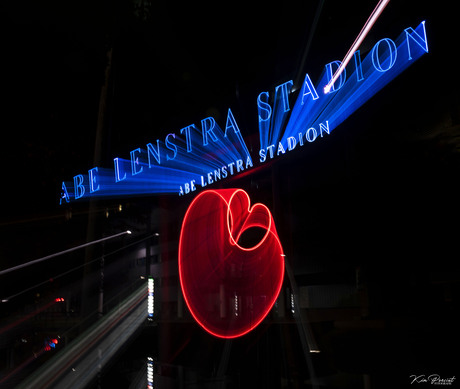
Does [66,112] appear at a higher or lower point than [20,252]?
higher

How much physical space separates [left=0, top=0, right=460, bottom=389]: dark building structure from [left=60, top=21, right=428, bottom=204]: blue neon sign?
397 mm

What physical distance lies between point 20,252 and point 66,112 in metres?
4.60

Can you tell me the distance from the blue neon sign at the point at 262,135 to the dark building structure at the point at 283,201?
0.40 m

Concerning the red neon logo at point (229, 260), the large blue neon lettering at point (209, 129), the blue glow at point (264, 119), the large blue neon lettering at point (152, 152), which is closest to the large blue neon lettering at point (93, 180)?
the large blue neon lettering at point (152, 152)

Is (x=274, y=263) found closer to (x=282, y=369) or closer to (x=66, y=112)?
(x=282, y=369)

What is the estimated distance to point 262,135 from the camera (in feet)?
30.1

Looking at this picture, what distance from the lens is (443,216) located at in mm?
9000

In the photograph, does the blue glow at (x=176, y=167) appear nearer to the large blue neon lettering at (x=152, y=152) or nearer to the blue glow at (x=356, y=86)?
the large blue neon lettering at (x=152, y=152)

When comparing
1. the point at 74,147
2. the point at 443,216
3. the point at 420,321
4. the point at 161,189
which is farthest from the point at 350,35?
the point at 74,147

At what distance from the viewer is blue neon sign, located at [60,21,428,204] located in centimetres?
735

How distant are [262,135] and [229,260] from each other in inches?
123

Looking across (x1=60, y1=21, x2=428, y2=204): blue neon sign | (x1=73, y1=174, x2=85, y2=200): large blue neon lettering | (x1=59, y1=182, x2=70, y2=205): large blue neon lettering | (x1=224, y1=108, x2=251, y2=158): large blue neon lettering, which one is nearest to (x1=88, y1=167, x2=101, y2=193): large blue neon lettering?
(x1=60, y1=21, x2=428, y2=204): blue neon sign

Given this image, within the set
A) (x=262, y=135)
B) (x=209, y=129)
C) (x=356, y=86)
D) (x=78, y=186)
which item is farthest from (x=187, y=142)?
(x=356, y=86)

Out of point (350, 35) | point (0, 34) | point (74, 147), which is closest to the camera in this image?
point (0, 34)
